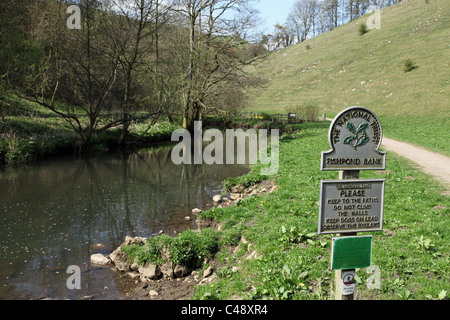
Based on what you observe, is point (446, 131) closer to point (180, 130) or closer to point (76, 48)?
point (180, 130)

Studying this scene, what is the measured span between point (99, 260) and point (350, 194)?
19.1 feet

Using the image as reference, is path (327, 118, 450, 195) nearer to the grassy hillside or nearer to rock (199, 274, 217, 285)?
the grassy hillside

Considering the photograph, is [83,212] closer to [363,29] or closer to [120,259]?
Answer: [120,259]

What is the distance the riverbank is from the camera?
15.6 ft

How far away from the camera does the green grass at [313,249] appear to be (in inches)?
187

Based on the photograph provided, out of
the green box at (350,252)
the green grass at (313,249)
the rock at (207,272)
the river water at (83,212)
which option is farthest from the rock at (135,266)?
the green box at (350,252)

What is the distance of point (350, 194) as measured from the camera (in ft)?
13.7

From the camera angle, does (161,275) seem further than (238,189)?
No

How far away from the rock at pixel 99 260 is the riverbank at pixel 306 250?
58.4 inches

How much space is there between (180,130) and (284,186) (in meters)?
22.5

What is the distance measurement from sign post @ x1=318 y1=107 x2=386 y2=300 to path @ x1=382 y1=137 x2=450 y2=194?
20.1 ft

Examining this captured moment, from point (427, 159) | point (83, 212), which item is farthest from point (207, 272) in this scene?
point (427, 159)

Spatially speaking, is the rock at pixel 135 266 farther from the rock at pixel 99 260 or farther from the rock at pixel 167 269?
the rock at pixel 99 260
